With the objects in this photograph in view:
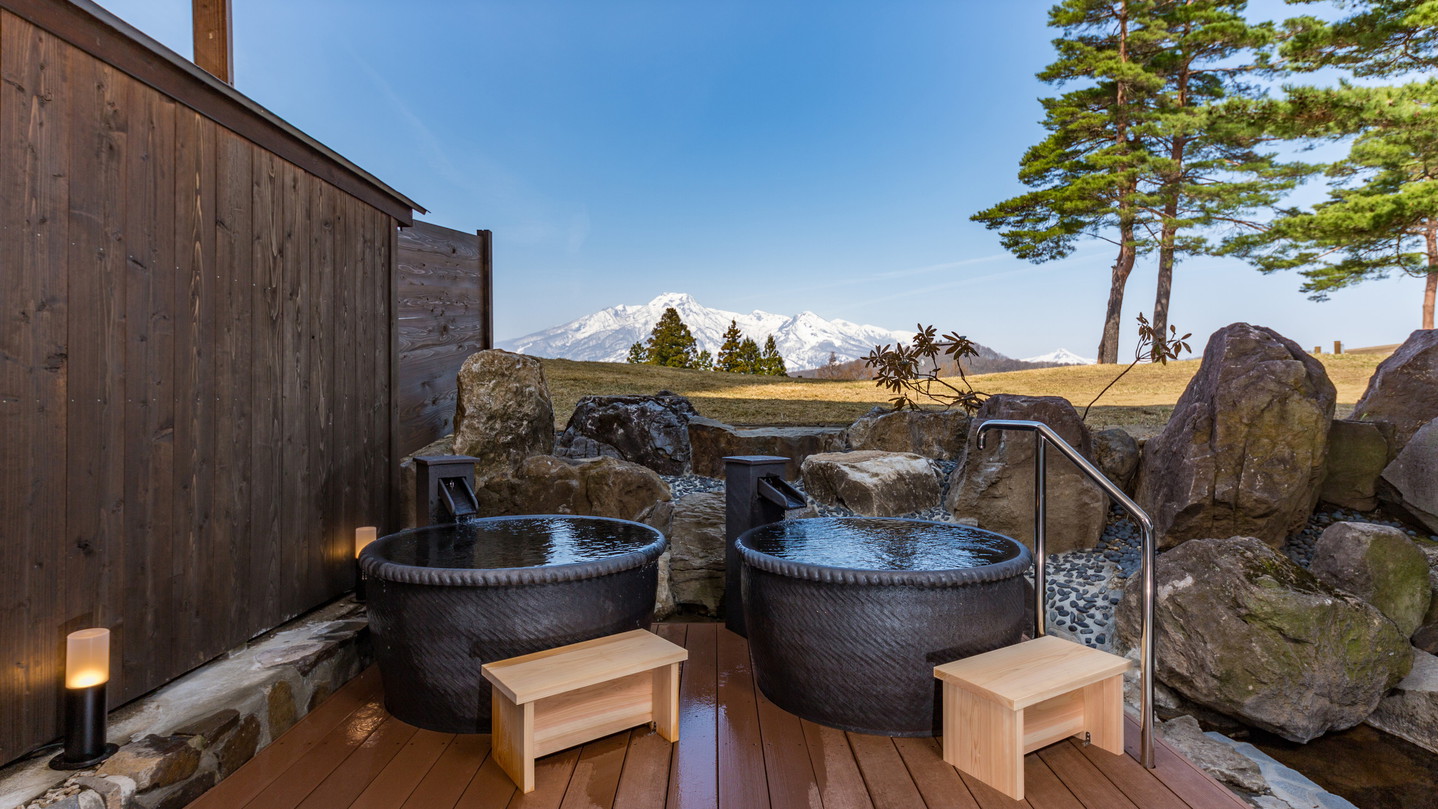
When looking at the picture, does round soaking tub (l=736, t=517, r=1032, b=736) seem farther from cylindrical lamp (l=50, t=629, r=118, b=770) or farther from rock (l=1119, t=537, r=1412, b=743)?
cylindrical lamp (l=50, t=629, r=118, b=770)

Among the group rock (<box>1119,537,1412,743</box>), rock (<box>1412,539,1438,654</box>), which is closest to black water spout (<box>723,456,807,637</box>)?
rock (<box>1119,537,1412,743</box>)

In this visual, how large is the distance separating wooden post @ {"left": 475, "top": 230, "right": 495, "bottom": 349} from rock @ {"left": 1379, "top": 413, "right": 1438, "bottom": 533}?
6477mm

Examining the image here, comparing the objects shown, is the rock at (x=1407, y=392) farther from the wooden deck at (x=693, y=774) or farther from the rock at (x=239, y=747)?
the rock at (x=239, y=747)

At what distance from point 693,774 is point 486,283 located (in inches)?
191

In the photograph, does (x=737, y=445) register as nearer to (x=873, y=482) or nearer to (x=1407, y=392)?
(x=873, y=482)

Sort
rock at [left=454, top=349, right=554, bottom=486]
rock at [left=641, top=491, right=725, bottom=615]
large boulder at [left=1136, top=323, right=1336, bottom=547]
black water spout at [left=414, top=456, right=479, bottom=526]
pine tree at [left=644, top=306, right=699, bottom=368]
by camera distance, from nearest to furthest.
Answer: black water spout at [left=414, top=456, right=479, bottom=526]
rock at [left=641, top=491, right=725, bottom=615]
large boulder at [left=1136, top=323, right=1336, bottom=547]
rock at [left=454, top=349, right=554, bottom=486]
pine tree at [left=644, top=306, right=699, bottom=368]

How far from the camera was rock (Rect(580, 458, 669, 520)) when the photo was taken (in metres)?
4.03

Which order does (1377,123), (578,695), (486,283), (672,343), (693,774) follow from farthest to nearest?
(672,343) → (1377,123) → (486,283) → (578,695) → (693,774)

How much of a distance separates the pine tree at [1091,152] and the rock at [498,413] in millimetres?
12945

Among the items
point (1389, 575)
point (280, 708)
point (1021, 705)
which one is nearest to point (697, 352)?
point (1389, 575)

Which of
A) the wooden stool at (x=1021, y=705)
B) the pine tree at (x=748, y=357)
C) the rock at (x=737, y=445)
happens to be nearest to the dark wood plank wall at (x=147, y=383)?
the wooden stool at (x=1021, y=705)

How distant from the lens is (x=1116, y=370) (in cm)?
1366

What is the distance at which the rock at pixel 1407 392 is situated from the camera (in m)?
4.68

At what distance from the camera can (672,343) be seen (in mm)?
26094
